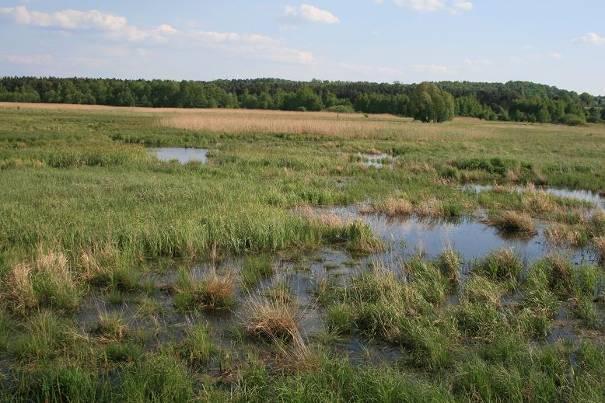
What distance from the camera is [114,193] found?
13656mm

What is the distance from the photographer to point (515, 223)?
12500 millimetres

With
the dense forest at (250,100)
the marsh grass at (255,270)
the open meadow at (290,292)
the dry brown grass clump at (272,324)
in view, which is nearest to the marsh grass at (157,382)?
the open meadow at (290,292)

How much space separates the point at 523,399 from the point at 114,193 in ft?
37.5

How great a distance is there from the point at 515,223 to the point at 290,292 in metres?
7.14

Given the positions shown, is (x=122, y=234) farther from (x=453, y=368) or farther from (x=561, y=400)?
(x=561, y=400)

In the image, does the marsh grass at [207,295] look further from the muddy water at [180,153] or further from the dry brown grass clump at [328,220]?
the muddy water at [180,153]

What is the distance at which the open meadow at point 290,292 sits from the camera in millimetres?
4996

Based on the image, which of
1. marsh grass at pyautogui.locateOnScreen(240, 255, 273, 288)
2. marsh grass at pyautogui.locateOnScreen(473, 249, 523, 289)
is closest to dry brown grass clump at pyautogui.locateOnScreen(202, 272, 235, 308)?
marsh grass at pyautogui.locateOnScreen(240, 255, 273, 288)

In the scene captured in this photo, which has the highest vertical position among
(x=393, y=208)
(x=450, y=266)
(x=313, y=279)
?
(x=393, y=208)

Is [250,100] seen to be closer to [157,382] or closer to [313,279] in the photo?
[313,279]

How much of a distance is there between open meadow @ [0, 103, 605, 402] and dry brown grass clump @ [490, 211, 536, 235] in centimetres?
4

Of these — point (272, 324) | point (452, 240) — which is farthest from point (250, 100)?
point (272, 324)

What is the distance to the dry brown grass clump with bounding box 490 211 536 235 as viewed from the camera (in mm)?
12352

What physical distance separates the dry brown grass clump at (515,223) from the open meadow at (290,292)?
1.7 inches
